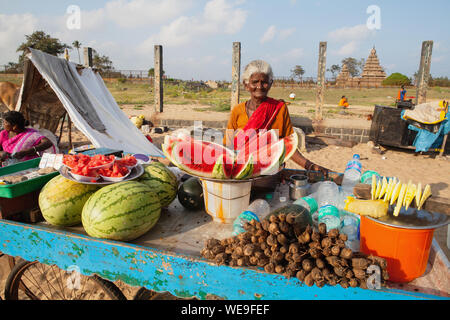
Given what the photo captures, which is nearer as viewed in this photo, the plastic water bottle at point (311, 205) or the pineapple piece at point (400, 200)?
the pineapple piece at point (400, 200)

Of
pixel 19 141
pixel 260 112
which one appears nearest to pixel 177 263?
pixel 260 112

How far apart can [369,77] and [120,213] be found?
48.6m

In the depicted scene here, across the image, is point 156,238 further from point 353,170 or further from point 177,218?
point 353,170

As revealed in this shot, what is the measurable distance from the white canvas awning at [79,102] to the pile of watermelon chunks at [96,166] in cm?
353

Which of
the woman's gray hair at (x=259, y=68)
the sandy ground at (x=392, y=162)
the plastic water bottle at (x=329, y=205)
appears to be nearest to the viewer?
the plastic water bottle at (x=329, y=205)

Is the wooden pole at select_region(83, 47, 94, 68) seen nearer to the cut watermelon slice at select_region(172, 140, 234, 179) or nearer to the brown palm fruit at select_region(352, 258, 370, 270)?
the cut watermelon slice at select_region(172, 140, 234, 179)

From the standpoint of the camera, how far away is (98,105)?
679cm

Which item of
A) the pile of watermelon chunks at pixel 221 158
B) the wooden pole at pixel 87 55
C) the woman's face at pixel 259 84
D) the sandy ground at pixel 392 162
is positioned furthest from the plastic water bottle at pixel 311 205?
the wooden pole at pixel 87 55

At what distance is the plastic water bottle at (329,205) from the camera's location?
1.68 metres

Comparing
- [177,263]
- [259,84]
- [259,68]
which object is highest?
[259,68]

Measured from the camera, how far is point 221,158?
5.41 feet

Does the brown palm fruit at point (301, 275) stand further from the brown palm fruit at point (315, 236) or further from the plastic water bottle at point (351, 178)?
the plastic water bottle at point (351, 178)

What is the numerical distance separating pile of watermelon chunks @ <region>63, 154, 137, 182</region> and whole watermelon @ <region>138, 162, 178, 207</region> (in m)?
0.16

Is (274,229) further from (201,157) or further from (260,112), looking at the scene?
(260,112)
